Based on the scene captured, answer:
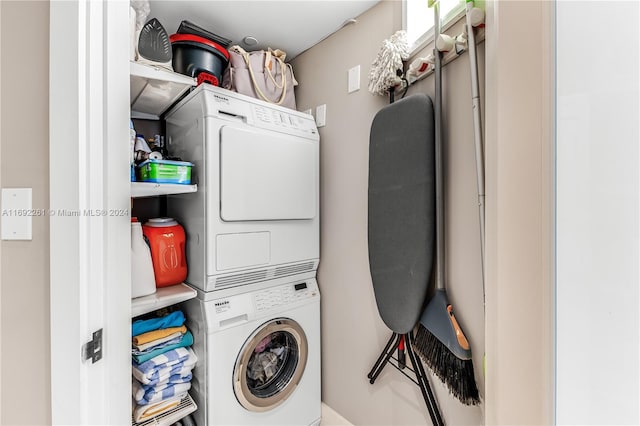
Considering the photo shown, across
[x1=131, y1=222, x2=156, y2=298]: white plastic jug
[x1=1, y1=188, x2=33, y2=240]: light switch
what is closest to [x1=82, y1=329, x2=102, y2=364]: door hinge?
[x1=1, y1=188, x2=33, y2=240]: light switch

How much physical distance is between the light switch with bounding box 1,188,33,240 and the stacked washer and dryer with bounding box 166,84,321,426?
61 centimetres

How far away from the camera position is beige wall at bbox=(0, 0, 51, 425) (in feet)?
2.27

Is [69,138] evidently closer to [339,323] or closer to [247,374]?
[247,374]

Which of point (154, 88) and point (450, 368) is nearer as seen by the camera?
point (450, 368)

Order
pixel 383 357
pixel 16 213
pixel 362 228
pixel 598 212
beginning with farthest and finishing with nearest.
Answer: pixel 362 228 < pixel 383 357 < pixel 16 213 < pixel 598 212

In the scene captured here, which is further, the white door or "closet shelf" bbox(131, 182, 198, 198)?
"closet shelf" bbox(131, 182, 198, 198)

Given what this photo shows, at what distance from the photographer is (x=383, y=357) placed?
1.38 m

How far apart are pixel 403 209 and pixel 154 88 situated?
4.17ft

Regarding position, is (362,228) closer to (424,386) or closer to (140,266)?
(424,386)

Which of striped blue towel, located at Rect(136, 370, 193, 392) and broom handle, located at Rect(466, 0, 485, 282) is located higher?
broom handle, located at Rect(466, 0, 485, 282)

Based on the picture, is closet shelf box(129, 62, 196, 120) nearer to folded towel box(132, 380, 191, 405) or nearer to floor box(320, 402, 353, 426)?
folded towel box(132, 380, 191, 405)

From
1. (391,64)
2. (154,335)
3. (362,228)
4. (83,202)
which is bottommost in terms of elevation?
(154,335)

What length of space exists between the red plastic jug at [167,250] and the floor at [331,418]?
1.20 meters

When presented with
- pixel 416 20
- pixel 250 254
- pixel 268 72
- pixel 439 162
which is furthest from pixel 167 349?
pixel 416 20
